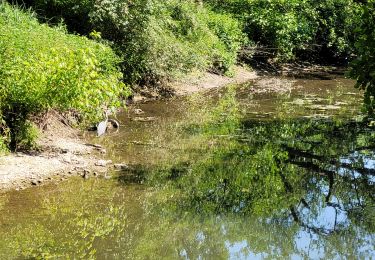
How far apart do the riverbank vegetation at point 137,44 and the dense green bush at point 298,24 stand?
1.7 inches

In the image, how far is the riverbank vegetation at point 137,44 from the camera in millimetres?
8297

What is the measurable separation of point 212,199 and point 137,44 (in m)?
7.13

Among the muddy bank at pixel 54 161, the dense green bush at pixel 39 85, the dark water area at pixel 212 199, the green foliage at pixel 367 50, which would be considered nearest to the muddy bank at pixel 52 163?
the muddy bank at pixel 54 161

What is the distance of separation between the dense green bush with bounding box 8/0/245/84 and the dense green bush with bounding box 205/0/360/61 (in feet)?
22.1

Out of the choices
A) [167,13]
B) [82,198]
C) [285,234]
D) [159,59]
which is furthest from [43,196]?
[167,13]

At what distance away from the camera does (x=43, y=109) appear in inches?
346

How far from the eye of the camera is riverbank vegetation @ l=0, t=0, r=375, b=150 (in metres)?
8.30

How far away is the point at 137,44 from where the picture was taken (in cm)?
1362

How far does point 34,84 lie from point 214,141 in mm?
3631

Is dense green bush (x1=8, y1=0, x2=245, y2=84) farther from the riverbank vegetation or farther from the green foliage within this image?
the green foliage

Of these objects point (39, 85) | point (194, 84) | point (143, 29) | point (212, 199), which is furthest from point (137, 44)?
point (212, 199)

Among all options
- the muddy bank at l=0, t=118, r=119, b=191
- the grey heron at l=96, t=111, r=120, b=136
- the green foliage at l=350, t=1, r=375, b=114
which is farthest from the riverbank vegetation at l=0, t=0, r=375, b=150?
the muddy bank at l=0, t=118, r=119, b=191

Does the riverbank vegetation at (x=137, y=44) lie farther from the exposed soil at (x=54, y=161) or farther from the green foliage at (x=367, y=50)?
the exposed soil at (x=54, y=161)

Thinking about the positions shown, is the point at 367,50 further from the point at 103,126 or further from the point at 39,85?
the point at 103,126
